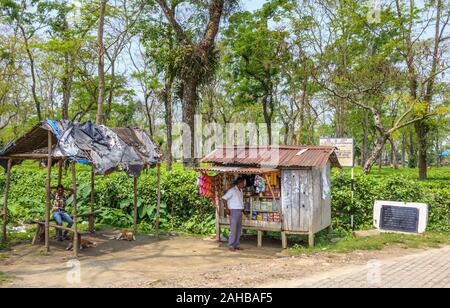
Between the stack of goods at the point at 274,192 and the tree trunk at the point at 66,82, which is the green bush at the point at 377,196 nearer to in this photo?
the stack of goods at the point at 274,192

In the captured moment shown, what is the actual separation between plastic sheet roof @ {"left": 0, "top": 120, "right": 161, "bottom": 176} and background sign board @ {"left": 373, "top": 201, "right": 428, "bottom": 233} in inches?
261

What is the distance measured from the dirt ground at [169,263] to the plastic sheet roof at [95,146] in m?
2.09

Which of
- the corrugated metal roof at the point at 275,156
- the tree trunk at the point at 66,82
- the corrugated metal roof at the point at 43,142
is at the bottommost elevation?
the corrugated metal roof at the point at 275,156

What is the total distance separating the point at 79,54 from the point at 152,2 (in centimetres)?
761

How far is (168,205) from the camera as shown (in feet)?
47.3

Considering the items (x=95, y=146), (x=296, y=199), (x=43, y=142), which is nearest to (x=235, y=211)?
(x=296, y=199)

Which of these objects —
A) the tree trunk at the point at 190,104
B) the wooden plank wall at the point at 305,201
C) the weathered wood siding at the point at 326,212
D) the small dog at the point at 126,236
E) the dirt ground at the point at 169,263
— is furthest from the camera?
the tree trunk at the point at 190,104

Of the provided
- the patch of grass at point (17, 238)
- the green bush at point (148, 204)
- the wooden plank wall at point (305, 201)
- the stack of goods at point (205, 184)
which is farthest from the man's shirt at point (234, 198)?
the patch of grass at point (17, 238)

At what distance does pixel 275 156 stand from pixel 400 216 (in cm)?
418

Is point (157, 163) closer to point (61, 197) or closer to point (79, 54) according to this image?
point (61, 197)

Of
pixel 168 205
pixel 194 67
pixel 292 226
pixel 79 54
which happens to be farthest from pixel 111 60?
pixel 292 226

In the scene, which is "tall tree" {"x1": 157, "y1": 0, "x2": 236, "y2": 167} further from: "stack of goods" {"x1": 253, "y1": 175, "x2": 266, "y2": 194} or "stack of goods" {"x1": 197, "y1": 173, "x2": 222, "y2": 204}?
"stack of goods" {"x1": 253, "y1": 175, "x2": 266, "y2": 194}

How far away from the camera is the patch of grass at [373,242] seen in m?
10.7

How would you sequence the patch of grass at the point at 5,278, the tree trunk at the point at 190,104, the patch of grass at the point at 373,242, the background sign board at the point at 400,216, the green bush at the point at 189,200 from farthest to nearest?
the tree trunk at the point at 190,104
the green bush at the point at 189,200
the background sign board at the point at 400,216
the patch of grass at the point at 373,242
the patch of grass at the point at 5,278
